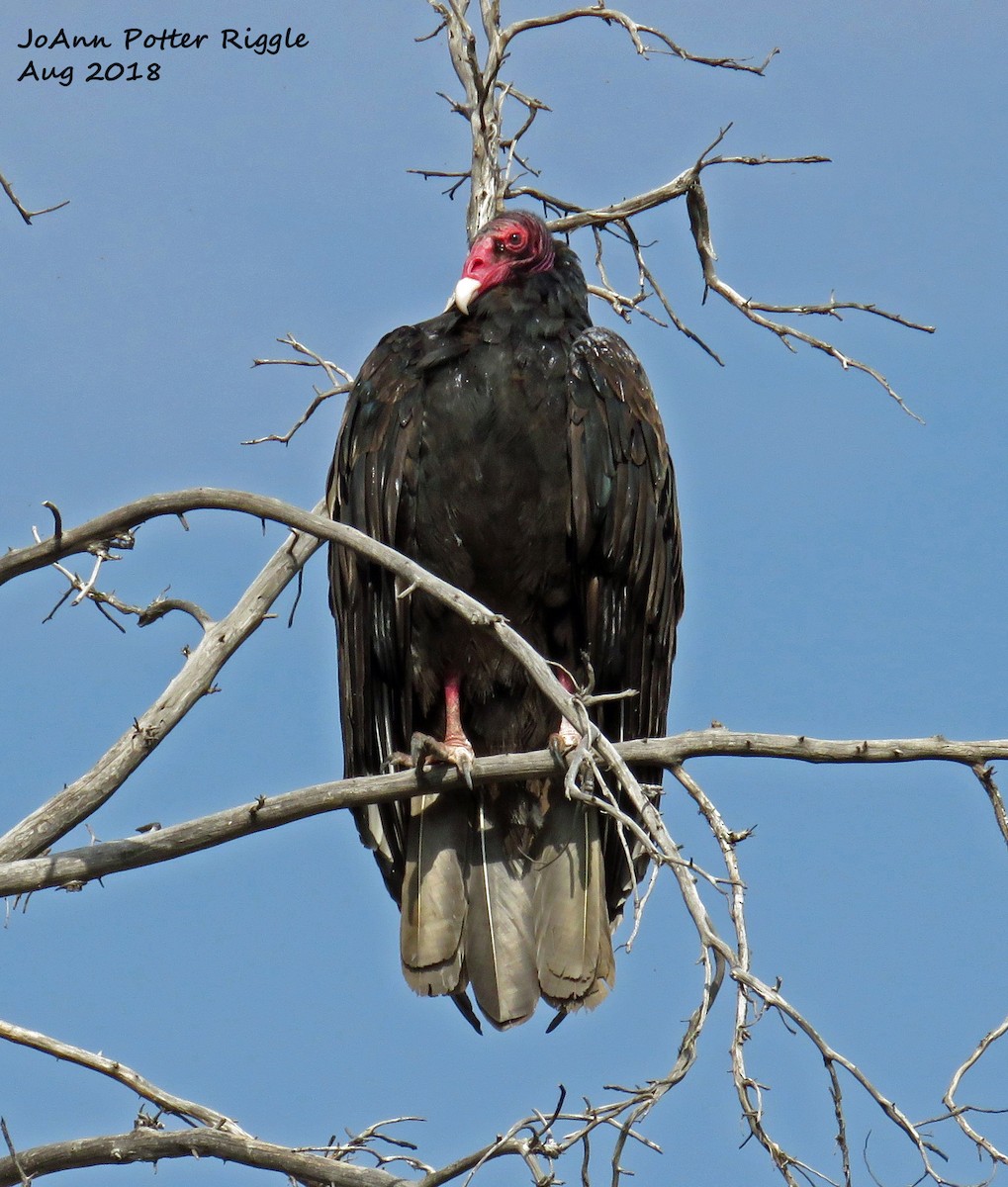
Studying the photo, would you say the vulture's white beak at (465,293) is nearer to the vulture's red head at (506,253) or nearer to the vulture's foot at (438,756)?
the vulture's red head at (506,253)

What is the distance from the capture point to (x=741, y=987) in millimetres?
2594

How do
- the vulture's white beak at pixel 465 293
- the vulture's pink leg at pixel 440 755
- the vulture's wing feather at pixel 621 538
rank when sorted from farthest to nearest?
the vulture's white beak at pixel 465 293, the vulture's wing feather at pixel 621 538, the vulture's pink leg at pixel 440 755

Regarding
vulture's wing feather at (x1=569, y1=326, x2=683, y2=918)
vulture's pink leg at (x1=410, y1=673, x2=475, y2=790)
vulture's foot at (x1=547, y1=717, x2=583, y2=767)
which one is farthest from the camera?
vulture's wing feather at (x1=569, y1=326, x2=683, y2=918)

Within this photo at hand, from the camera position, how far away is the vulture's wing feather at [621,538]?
3918mm

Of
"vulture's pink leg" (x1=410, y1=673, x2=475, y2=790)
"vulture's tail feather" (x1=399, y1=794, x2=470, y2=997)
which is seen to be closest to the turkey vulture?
"vulture's tail feather" (x1=399, y1=794, x2=470, y2=997)

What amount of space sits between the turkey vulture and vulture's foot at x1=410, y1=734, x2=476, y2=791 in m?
0.39

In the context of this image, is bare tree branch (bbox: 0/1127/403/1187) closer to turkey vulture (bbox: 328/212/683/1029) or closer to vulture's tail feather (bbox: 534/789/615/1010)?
turkey vulture (bbox: 328/212/683/1029)

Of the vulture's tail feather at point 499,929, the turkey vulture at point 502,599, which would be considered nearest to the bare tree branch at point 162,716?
the turkey vulture at point 502,599

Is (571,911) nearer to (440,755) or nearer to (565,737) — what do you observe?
(565,737)

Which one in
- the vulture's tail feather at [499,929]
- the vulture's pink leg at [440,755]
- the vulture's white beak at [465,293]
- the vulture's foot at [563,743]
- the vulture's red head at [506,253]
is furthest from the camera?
the vulture's red head at [506,253]

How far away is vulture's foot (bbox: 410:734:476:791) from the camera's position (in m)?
3.45

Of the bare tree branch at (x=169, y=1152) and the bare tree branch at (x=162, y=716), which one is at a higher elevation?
the bare tree branch at (x=162, y=716)

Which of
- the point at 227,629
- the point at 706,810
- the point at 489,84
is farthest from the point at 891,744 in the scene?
the point at 489,84

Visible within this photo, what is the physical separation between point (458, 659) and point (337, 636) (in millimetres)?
354
